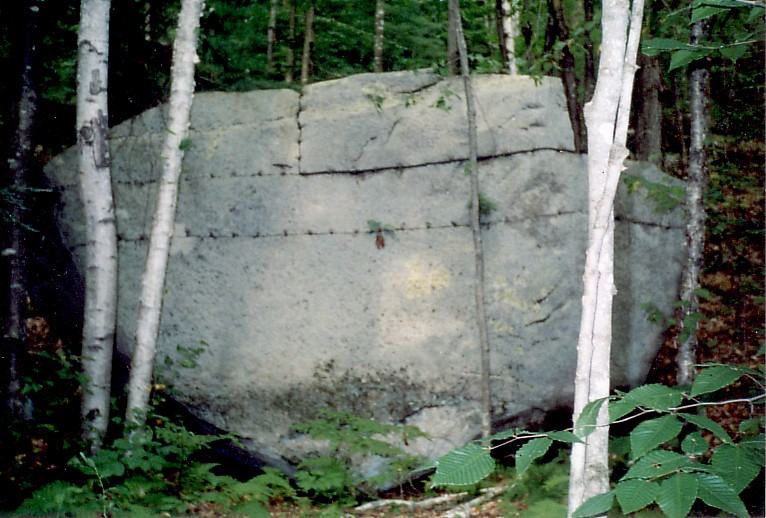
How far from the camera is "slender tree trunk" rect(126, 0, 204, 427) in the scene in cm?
564

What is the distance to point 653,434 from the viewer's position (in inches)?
67.5

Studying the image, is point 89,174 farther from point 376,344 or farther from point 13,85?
point 376,344

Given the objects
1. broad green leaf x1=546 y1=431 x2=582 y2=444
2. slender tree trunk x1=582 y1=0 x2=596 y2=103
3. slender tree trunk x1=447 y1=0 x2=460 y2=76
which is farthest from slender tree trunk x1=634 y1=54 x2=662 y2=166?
broad green leaf x1=546 y1=431 x2=582 y2=444

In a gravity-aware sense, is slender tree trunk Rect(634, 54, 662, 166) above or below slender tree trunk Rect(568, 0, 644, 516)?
above

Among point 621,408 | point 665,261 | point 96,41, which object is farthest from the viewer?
point 665,261

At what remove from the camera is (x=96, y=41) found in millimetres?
5707

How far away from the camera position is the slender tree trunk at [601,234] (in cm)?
293

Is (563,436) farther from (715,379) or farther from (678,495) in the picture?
(715,379)

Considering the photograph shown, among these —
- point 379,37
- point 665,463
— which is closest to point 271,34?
point 379,37

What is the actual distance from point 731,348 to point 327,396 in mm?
4877

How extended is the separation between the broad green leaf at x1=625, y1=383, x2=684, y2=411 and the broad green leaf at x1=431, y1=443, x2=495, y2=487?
1.53ft

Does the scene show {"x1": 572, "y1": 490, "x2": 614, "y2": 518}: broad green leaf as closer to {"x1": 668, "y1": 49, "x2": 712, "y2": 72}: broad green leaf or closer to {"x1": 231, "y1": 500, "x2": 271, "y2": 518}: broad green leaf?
{"x1": 668, "y1": 49, "x2": 712, "y2": 72}: broad green leaf

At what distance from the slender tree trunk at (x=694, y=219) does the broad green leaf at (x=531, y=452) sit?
4.96 metres

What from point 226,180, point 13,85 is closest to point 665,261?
point 226,180
